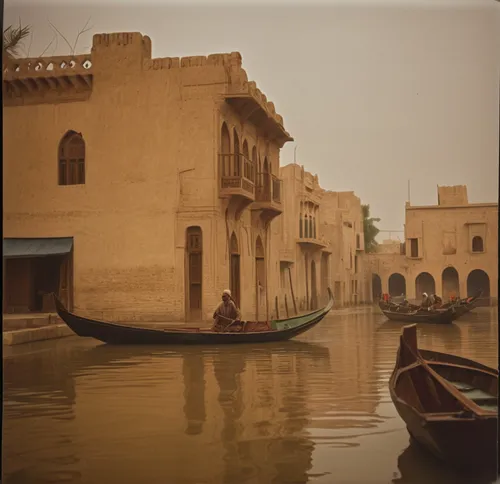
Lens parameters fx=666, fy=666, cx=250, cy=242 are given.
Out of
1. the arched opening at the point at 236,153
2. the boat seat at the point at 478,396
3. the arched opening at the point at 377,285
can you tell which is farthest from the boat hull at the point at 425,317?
the arched opening at the point at 236,153

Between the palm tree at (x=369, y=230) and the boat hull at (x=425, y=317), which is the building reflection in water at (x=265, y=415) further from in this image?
the palm tree at (x=369, y=230)

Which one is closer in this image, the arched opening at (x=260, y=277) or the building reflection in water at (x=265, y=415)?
the building reflection in water at (x=265, y=415)

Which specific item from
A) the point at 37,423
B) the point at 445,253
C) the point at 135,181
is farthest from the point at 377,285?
the point at 37,423

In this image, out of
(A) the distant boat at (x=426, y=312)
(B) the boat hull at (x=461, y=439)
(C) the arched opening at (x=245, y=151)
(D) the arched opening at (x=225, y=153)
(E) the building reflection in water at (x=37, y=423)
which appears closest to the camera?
(B) the boat hull at (x=461, y=439)

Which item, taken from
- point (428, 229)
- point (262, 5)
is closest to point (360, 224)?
point (428, 229)

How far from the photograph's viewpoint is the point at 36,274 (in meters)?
5.90

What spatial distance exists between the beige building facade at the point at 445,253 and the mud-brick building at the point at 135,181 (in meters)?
1.26

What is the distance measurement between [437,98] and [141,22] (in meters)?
2.46

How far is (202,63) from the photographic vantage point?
589 centimetres

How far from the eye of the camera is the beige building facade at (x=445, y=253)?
16.5ft

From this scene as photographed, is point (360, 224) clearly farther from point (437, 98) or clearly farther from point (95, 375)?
point (95, 375)

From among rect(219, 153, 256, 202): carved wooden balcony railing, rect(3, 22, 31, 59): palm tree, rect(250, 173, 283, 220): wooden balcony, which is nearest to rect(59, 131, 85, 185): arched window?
rect(3, 22, 31, 59): palm tree

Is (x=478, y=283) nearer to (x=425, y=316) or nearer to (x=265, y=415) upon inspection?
(x=425, y=316)

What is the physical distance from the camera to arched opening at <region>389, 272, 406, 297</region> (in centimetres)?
595
